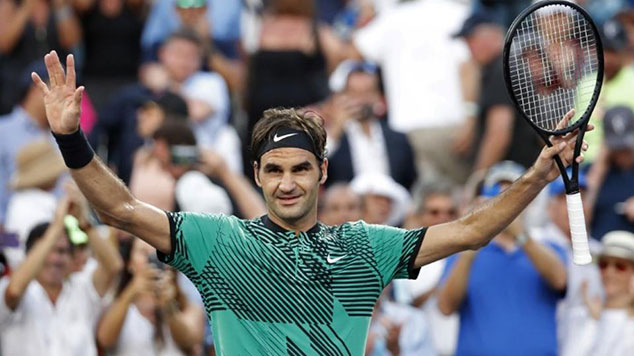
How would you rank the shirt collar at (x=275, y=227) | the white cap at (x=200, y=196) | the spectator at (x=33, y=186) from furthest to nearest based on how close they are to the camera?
the spectator at (x=33, y=186) → the white cap at (x=200, y=196) → the shirt collar at (x=275, y=227)

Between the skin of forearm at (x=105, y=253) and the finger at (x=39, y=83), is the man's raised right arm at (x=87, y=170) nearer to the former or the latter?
the finger at (x=39, y=83)

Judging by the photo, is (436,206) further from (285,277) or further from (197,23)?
(285,277)

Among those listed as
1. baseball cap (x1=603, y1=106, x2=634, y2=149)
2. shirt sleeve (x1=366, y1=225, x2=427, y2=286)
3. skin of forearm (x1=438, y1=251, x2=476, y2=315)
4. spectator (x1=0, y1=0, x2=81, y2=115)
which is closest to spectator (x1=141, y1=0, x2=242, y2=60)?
spectator (x1=0, y1=0, x2=81, y2=115)

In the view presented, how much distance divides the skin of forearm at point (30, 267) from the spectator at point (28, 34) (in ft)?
14.8

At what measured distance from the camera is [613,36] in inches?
502

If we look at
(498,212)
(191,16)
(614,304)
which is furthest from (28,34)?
(498,212)

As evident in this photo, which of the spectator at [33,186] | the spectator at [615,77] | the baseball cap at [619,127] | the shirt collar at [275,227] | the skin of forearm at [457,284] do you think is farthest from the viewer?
the spectator at [615,77]

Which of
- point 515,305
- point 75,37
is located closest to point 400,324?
point 515,305

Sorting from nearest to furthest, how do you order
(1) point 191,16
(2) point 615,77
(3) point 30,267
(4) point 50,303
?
(3) point 30,267
(4) point 50,303
(2) point 615,77
(1) point 191,16

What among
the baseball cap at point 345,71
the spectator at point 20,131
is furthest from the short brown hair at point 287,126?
the baseball cap at point 345,71

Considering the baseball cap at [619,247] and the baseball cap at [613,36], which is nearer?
the baseball cap at [619,247]

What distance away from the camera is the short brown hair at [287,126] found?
6.42 meters

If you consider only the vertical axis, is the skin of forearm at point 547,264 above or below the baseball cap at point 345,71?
below

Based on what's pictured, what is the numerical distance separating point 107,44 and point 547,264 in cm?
583
